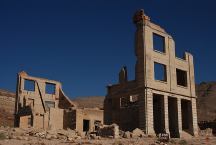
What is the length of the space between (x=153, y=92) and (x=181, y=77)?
6442 mm

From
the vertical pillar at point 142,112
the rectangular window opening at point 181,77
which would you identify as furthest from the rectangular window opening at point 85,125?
the rectangular window opening at point 181,77

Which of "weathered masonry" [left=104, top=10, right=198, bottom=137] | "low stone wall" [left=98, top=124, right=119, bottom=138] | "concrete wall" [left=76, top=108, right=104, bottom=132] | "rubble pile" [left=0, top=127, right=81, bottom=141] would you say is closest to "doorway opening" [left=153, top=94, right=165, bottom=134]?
"weathered masonry" [left=104, top=10, right=198, bottom=137]

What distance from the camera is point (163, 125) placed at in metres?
30.0

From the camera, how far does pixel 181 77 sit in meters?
34.4

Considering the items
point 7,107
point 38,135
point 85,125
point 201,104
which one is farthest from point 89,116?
point 201,104

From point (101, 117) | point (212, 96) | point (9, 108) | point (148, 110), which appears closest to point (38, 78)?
point (101, 117)

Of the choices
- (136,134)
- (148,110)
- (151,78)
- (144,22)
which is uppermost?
(144,22)

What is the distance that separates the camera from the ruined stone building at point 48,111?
35094mm

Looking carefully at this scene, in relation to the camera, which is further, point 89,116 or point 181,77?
point 89,116

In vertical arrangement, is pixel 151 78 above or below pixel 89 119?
above

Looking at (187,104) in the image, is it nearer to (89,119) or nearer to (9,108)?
(89,119)

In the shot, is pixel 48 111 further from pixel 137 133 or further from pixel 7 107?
pixel 7 107

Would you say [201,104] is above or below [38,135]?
above

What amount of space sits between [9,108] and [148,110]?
3404 centimetres
